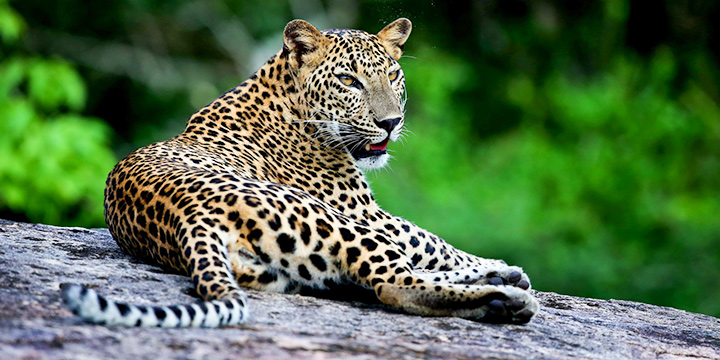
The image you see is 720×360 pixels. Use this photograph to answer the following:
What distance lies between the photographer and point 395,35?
638 cm

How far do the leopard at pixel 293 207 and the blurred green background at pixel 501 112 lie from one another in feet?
18.1

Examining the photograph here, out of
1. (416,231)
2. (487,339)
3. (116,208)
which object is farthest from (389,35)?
(487,339)

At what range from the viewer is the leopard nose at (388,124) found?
577 centimetres

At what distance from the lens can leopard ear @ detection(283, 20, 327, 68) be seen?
589 centimetres

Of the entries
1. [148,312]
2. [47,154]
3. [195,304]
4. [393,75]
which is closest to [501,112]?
[47,154]

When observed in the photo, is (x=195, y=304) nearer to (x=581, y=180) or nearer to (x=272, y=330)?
(x=272, y=330)

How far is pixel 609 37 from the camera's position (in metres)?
17.9

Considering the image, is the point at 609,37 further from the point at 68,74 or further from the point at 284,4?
the point at 68,74

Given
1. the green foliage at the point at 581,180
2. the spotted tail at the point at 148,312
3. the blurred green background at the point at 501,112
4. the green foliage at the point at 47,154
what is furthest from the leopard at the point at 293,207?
the green foliage at the point at 581,180

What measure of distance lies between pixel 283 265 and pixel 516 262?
887 centimetres

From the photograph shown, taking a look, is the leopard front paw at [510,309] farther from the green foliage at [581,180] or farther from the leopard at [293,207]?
the green foliage at [581,180]

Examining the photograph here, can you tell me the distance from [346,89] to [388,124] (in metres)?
0.39

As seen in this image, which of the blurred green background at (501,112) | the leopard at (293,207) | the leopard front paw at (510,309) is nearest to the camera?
the leopard at (293,207)

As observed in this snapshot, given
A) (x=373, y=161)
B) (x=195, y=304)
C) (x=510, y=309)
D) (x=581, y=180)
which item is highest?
(x=581, y=180)
